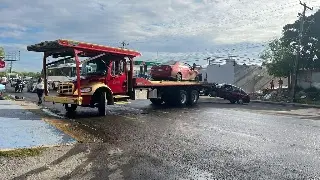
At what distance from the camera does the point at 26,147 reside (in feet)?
25.1

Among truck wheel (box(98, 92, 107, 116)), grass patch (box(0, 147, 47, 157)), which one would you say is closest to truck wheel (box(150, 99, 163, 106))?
truck wheel (box(98, 92, 107, 116))

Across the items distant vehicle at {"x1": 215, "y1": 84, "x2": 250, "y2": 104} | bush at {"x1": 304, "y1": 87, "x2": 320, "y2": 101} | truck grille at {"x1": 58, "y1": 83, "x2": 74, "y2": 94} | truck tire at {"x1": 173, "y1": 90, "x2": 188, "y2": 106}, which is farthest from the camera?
bush at {"x1": 304, "y1": 87, "x2": 320, "y2": 101}

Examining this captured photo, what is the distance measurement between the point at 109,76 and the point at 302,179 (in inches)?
426

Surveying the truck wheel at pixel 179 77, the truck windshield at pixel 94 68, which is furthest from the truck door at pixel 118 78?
the truck wheel at pixel 179 77

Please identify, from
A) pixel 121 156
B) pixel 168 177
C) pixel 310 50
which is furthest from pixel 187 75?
pixel 310 50

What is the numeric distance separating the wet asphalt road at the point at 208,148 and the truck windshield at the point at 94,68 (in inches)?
97.2

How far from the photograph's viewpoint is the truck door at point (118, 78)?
1590 cm

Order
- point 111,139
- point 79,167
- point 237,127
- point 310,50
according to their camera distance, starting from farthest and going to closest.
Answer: point 310,50 < point 237,127 < point 111,139 < point 79,167

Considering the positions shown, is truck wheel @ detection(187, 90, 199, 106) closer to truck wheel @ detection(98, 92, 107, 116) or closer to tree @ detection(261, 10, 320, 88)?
truck wheel @ detection(98, 92, 107, 116)

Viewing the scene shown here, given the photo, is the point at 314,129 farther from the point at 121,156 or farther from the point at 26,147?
the point at 26,147

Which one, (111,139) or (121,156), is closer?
(121,156)

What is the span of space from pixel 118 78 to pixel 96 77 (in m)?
1.28

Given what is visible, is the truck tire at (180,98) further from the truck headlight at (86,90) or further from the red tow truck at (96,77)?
the truck headlight at (86,90)

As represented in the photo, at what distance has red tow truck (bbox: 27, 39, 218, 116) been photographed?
14117mm
